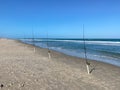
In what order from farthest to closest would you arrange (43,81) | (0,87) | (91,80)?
(91,80) → (43,81) → (0,87)

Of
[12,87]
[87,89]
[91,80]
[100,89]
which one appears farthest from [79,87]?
[12,87]

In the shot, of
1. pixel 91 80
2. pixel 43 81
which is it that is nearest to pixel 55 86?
pixel 43 81

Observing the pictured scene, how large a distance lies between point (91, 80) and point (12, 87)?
Answer: 147 inches

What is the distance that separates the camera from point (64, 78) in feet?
29.9

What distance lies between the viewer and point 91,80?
898 centimetres

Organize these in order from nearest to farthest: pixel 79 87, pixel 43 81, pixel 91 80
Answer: pixel 79 87 < pixel 43 81 < pixel 91 80

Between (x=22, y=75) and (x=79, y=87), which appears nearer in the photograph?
(x=79, y=87)

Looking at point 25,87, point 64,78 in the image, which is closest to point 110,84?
point 64,78

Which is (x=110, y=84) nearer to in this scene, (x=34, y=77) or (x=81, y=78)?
(x=81, y=78)

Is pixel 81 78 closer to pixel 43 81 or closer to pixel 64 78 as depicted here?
pixel 64 78

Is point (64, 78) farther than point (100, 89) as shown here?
Yes

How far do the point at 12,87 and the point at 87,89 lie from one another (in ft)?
9.57

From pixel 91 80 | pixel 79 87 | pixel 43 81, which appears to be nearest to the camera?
pixel 79 87

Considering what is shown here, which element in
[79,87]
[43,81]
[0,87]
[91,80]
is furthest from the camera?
[91,80]
